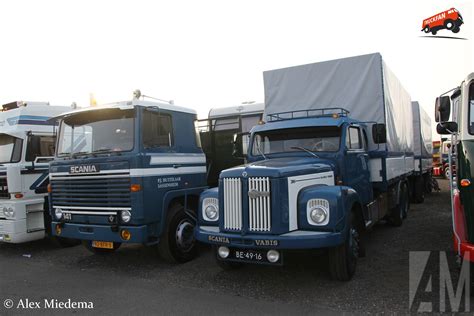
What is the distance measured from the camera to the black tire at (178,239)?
250 inches

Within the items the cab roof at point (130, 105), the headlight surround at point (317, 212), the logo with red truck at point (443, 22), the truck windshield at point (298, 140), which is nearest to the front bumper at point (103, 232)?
the cab roof at point (130, 105)

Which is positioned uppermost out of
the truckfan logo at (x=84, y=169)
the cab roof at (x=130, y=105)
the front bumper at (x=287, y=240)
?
the cab roof at (x=130, y=105)

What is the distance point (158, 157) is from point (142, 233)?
1239mm

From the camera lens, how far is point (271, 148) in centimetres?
629

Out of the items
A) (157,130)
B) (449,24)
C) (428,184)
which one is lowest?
(428,184)

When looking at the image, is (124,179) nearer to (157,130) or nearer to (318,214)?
(157,130)

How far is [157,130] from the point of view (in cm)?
627

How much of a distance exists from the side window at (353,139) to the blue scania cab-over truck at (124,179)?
286cm

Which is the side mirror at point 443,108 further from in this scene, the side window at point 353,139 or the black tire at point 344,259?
the black tire at point 344,259

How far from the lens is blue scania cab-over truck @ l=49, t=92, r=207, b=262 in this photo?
5766 millimetres

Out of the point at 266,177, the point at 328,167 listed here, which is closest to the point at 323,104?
the point at 328,167

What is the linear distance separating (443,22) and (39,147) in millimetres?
16787

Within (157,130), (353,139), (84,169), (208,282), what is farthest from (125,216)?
(353,139)

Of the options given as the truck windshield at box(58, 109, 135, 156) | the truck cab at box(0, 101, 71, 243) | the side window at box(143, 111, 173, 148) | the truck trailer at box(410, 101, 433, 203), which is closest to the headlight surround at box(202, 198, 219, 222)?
the side window at box(143, 111, 173, 148)
